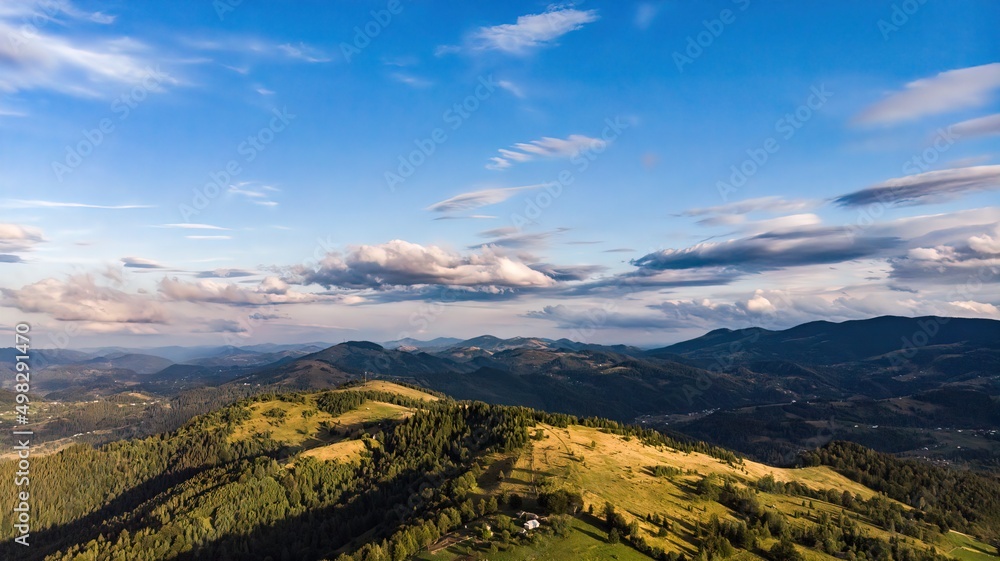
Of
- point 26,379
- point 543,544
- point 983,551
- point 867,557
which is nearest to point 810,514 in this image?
point 867,557

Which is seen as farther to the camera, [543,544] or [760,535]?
[760,535]

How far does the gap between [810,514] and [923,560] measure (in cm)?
3035

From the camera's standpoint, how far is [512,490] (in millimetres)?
153000

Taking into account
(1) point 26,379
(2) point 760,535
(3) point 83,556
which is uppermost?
(1) point 26,379

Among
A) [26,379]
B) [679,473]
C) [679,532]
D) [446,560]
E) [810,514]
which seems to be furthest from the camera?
[679,473]

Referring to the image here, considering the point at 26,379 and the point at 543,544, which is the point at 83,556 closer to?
the point at 26,379

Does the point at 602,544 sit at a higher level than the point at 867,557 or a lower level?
higher

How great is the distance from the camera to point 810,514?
178375 mm

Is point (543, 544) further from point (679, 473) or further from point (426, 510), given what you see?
point (679, 473)

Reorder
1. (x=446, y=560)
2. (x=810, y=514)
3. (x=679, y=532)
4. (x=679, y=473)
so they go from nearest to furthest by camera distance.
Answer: (x=446, y=560) → (x=679, y=532) → (x=810, y=514) → (x=679, y=473)

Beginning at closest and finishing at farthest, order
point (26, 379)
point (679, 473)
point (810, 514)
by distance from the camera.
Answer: point (26, 379)
point (810, 514)
point (679, 473)

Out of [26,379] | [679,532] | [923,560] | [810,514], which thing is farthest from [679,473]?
[26,379]

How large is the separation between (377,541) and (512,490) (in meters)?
39.3

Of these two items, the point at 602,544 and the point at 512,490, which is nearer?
the point at 602,544
